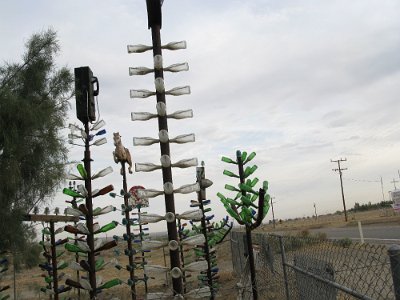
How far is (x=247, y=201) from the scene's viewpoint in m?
5.56

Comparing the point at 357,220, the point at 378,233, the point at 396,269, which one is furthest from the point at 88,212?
the point at 357,220

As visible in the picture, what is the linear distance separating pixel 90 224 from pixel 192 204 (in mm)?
4134

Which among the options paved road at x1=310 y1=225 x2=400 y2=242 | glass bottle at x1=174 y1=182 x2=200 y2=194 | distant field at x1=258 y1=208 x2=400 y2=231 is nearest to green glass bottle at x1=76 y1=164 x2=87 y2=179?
glass bottle at x1=174 y1=182 x2=200 y2=194

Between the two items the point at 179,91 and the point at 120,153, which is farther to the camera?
the point at 120,153

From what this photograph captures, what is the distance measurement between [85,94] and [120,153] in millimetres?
3585

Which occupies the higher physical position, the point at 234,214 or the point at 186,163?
the point at 186,163

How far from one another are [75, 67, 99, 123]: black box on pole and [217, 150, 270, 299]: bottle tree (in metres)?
1.88

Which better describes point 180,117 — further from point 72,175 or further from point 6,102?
point 6,102

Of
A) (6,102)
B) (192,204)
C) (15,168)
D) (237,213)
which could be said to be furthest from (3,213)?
(237,213)

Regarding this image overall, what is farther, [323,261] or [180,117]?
[180,117]

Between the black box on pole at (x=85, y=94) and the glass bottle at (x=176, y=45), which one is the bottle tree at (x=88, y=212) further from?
the glass bottle at (x=176, y=45)

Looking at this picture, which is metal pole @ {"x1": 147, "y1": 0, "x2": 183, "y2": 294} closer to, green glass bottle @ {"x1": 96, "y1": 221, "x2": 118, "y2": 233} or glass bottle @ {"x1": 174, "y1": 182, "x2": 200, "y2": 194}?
glass bottle @ {"x1": 174, "y1": 182, "x2": 200, "y2": 194}

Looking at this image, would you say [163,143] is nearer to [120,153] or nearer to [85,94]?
[85,94]

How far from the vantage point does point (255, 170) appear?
6051 mm
